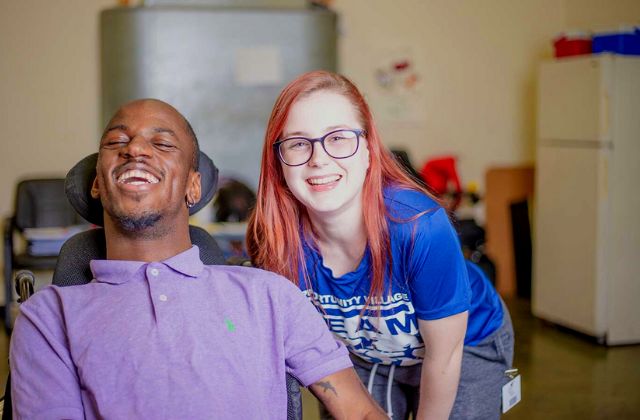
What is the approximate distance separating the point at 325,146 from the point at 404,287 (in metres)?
0.35

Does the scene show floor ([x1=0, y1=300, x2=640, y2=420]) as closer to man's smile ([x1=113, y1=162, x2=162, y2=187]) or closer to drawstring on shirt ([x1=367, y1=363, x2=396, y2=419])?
drawstring on shirt ([x1=367, y1=363, x2=396, y2=419])

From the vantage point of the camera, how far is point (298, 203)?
1.96m

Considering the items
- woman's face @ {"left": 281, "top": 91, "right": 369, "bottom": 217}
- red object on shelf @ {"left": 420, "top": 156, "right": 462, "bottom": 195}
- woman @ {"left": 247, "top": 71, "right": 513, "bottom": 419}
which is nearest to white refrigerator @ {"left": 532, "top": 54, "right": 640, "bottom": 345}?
red object on shelf @ {"left": 420, "top": 156, "right": 462, "bottom": 195}

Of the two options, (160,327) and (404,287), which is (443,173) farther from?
(160,327)

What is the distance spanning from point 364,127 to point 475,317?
1.87 feet

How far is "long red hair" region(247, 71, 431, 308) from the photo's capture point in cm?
179

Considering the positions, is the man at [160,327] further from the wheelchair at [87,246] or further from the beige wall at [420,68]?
the beige wall at [420,68]

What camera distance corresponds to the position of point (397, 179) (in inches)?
74.6

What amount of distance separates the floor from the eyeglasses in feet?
5.23

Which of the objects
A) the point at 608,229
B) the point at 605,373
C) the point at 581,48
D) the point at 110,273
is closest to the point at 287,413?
the point at 110,273

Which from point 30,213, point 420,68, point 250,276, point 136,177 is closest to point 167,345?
point 250,276

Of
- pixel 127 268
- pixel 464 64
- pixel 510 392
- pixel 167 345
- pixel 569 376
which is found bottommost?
pixel 569 376

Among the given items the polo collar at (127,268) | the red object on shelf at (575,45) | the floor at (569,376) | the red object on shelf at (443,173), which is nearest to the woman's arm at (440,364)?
the polo collar at (127,268)

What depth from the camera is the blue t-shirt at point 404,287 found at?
5.77 ft
